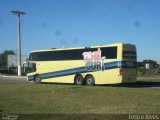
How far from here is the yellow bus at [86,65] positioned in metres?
30.2

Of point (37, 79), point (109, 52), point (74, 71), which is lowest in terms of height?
point (37, 79)

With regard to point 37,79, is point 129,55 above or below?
above

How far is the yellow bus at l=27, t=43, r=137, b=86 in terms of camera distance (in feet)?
98.9

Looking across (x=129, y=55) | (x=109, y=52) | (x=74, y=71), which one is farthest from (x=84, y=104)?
(x=74, y=71)

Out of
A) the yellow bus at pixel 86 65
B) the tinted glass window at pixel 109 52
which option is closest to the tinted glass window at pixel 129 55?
the yellow bus at pixel 86 65

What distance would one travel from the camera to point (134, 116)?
13180 mm

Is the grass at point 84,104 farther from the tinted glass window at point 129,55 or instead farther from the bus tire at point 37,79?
the bus tire at point 37,79

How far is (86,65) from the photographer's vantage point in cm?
3253

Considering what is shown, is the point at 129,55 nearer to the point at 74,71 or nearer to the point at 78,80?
the point at 78,80

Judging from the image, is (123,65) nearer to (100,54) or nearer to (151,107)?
(100,54)

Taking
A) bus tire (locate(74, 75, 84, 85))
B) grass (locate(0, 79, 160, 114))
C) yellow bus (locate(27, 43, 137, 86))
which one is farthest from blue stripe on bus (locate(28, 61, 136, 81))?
grass (locate(0, 79, 160, 114))

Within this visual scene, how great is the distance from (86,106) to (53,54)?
775 inches

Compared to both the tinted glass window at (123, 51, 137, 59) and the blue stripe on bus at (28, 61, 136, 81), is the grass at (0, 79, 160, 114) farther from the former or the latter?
the tinted glass window at (123, 51, 137, 59)

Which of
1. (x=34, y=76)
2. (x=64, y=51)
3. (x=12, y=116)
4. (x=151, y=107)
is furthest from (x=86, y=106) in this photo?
(x=34, y=76)
